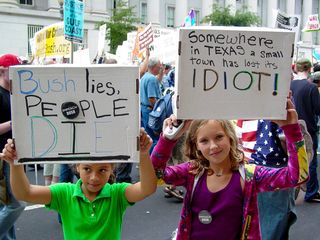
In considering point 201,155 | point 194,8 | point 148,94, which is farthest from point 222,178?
point 194,8


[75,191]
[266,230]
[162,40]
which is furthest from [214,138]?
[162,40]

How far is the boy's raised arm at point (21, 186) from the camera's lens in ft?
6.81

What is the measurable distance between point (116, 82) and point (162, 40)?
28.8 ft

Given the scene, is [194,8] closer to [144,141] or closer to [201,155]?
[201,155]

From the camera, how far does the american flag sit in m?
3.47

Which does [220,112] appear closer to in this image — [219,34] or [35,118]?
[219,34]

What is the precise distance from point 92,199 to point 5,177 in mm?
1484

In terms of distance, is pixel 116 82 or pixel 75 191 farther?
pixel 75 191

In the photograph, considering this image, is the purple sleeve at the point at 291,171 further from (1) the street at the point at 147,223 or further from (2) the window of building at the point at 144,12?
(2) the window of building at the point at 144,12

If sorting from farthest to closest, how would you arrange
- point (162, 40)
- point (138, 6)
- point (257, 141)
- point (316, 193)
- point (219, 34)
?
point (138, 6)
point (162, 40)
point (316, 193)
point (257, 141)
point (219, 34)

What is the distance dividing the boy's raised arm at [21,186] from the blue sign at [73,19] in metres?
5.51

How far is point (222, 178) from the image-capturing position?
2.30 m

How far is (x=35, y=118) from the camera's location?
6.75 ft

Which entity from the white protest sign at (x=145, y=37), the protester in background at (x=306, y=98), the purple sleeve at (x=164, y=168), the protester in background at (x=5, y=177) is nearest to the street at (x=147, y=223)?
the protester in background at (x=306, y=98)
